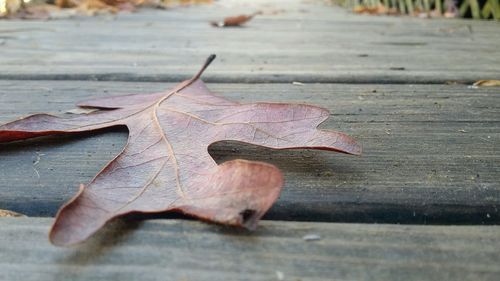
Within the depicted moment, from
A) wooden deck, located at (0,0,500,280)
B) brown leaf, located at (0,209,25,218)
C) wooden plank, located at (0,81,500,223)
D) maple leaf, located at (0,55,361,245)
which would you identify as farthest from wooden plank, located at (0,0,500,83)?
brown leaf, located at (0,209,25,218)

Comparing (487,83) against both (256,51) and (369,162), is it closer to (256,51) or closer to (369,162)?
(369,162)

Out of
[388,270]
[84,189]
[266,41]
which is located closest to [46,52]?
[266,41]

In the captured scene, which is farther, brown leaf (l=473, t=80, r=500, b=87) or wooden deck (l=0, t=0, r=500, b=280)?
brown leaf (l=473, t=80, r=500, b=87)

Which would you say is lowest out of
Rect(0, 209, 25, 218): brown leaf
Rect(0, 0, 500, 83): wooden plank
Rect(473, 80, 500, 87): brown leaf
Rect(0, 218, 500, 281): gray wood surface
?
Rect(0, 0, 500, 83): wooden plank

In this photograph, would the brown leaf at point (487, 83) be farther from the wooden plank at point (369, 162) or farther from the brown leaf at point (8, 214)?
the brown leaf at point (8, 214)

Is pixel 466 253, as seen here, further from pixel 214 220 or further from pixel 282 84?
pixel 282 84

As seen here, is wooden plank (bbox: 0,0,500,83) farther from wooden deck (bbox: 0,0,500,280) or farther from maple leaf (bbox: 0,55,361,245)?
maple leaf (bbox: 0,55,361,245)

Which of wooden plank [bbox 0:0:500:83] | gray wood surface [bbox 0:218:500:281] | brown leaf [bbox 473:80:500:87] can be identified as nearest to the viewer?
gray wood surface [bbox 0:218:500:281]

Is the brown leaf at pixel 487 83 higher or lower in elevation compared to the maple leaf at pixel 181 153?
lower

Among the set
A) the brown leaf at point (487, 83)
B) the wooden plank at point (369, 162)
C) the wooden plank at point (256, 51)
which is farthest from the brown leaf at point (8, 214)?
the brown leaf at point (487, 83)

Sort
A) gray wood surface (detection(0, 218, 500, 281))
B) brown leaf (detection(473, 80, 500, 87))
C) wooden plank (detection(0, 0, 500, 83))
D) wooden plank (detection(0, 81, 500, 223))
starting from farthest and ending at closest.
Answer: wooden plank (detection(0, 0, 500, 83))
brown leaf (detection(473, 80, 500, 87))
wooden plank (detection(0, 81, 500, 223))
gray wood surface (detection(0, 218, 500, 281))
